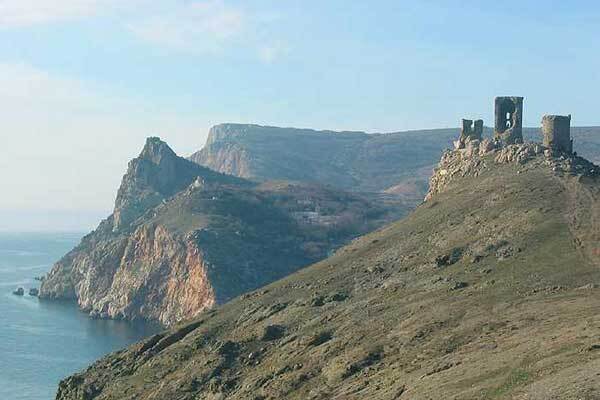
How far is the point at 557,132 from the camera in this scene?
10762cm

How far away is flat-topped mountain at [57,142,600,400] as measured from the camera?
55594 mm

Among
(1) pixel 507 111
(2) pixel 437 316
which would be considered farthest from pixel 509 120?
(2) pixel 437 316

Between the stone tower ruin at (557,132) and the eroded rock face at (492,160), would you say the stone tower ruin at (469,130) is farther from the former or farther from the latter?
the stone tower ruin at (557,132)

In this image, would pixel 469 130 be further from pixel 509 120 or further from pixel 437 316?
pixel 437 316

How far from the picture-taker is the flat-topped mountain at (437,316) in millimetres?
55594

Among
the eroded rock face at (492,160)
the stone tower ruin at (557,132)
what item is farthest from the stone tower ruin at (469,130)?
the stone tower ruin at (557,132)

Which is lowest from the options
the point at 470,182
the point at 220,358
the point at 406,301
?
the point at 220,358

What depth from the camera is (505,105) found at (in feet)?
392

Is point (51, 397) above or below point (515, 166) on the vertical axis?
below

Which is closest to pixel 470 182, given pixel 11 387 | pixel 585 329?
pixel 585 329

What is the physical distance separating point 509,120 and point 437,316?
179 feet

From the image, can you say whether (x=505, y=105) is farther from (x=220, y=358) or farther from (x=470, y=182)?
(x=220, y=358)

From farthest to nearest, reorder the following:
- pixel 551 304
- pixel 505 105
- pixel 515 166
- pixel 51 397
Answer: pixel 51 397 < pixel 505 105 < pixel 515 166 < pixel 551 304

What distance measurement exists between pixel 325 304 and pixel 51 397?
2376 inches
